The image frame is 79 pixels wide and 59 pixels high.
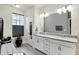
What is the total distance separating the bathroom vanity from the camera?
5.56 ft

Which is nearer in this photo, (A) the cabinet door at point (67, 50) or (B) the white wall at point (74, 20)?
(A) the cabinet door at point (67, 50)

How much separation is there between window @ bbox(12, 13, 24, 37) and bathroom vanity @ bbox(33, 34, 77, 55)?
28 cm

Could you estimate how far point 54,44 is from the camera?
1816 mm

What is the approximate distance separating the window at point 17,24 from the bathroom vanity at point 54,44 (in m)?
0.28

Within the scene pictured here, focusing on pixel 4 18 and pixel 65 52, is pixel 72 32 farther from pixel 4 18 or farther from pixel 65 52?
pixel 4 18

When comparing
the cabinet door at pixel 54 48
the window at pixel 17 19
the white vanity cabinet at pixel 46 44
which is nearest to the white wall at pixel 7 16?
the window at pixel 17 19

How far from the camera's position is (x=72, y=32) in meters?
2.00

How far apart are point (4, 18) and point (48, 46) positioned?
0.87 meters

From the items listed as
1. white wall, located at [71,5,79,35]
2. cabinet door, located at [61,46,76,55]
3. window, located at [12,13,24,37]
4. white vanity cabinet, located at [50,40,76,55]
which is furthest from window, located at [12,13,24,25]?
white wall, located at [71,5,79,35]

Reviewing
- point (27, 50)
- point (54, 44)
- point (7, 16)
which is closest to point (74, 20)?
point (54, 44)

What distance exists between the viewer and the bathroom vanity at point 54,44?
1696mm

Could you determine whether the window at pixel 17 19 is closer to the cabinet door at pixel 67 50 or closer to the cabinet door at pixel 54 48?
the cabinet door at pixel 54 48

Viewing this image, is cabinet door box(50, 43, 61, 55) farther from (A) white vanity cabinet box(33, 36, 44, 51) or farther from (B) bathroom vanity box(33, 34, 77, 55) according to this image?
(A) white vanity cabinet box(33, 36, 44, 51)

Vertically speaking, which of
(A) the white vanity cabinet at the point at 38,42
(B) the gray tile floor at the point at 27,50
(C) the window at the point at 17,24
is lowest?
(B) the gray tile floor at the point at 27,50
